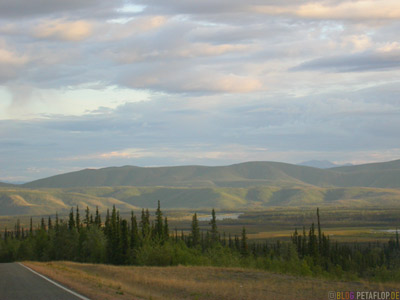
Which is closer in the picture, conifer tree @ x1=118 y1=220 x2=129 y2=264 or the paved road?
the paved road

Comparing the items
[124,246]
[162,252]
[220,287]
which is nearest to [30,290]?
[220,287]

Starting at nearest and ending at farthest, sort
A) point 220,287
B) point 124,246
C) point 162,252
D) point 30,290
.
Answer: point 30,290, point 220,287, point 162,252, point 124,246

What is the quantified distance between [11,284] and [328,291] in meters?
17.3

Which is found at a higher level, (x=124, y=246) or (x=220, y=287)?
(x=220, y=287)

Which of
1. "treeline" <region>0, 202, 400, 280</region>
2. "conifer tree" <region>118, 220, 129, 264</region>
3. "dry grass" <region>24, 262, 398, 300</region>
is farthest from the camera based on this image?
"conifer tree" <region>118, 220, 129, 264</region>

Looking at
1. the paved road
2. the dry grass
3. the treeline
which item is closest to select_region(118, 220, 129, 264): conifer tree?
the treeline

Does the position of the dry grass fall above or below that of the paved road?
below

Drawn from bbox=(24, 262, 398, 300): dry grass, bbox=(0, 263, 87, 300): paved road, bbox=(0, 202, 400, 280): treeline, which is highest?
bbox=(0, 263, 87, 300): paved road

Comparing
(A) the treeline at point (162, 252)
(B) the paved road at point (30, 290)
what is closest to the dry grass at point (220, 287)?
(B) the paved road at point (30, 290)

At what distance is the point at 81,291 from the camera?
2434 cm

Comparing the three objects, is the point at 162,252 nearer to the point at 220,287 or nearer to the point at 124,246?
the point at 124,246

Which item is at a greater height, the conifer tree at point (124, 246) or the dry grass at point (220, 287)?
the dry grass at point (220, 287)

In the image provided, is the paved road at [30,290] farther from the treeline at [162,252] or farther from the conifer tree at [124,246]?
the conifer tree at [124,246]

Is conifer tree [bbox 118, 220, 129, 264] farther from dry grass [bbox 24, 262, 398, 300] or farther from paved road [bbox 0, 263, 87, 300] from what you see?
paved road [bbox 0, 263, 87, 300]
